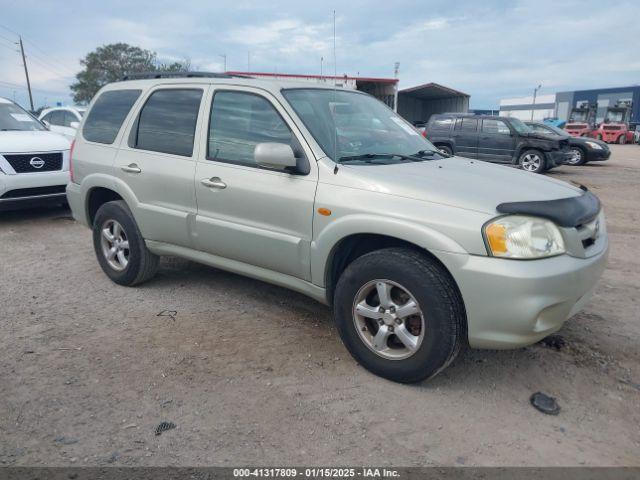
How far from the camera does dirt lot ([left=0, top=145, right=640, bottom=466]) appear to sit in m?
2.51

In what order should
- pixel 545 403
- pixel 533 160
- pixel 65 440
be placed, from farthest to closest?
pixel 533 160 < pixel 545 403 < pixel 65 440

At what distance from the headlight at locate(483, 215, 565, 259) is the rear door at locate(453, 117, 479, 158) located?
39.1 feet

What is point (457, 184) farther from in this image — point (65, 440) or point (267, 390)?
point (65, 440)

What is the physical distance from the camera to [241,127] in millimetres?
3750

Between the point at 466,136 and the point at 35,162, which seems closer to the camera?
the point at 35,162

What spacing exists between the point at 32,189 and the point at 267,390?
5.88 meters

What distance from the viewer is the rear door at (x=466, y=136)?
14.0 m

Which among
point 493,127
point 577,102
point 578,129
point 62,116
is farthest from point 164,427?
point 577,102

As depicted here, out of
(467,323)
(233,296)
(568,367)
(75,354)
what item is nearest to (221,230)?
(233,296)

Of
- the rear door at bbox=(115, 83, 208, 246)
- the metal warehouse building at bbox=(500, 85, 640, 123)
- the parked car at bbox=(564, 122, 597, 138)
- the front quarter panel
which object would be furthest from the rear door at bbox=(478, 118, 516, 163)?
the metal warehouse building at bbox=(500, 85, 640, 123)

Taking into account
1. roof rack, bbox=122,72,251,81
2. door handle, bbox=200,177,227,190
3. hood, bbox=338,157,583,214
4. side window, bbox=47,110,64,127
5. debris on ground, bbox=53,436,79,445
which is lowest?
debris on ground, bbox=53,436,79,445

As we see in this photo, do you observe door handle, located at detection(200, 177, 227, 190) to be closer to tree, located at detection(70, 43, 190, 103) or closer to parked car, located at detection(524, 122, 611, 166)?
parked car, located at detection(524, 122, 611, 166)

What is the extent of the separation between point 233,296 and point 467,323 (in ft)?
7.76

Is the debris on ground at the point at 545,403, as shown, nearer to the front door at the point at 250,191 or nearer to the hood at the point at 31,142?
the front door at the point at 250,191
